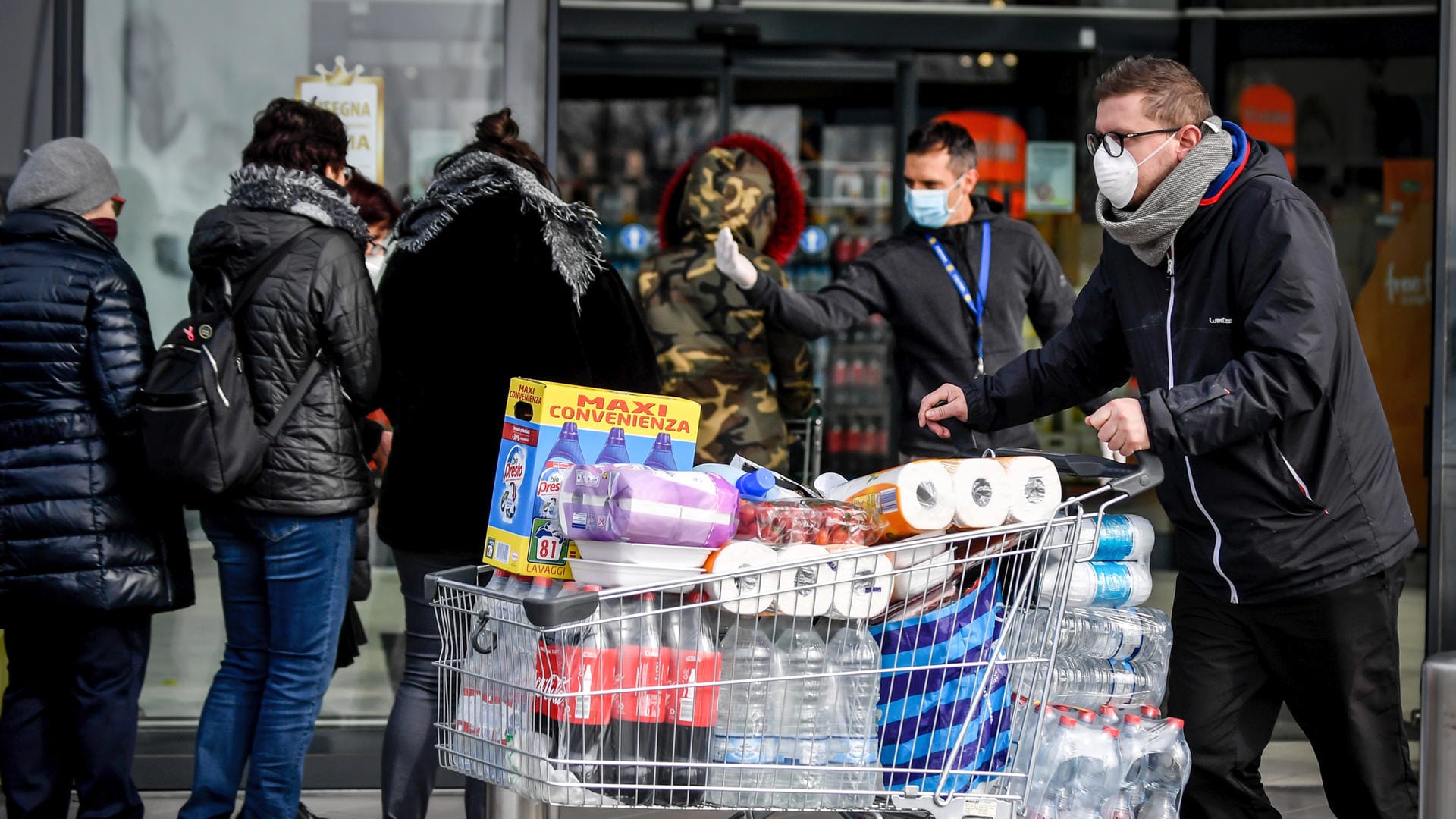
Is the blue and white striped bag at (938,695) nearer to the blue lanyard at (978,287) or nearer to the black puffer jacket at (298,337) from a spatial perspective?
the black puffer jacket at (298,337)

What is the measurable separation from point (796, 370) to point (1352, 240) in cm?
589

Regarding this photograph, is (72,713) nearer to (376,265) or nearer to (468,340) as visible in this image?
(468,340)

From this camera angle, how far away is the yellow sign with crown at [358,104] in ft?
16.4


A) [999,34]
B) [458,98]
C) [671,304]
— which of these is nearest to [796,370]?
[671,304]

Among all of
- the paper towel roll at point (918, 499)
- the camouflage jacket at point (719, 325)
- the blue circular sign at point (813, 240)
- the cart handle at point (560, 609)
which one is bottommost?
the cart handle at point (560, 609)

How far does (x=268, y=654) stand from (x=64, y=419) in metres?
0.80

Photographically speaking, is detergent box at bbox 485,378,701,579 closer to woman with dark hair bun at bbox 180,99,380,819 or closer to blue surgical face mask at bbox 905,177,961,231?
woman with dark hair bun at bbox 180,99,380,819

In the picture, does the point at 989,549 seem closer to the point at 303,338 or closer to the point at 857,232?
the point at 303,338

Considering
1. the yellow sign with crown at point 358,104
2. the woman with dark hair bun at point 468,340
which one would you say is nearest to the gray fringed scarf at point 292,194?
the woman with dark hair bun at point 468,340

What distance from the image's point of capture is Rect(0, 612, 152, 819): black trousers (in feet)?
12.5

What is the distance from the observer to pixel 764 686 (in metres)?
2.52

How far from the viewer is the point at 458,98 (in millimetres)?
5016

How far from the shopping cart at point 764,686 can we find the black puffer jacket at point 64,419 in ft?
5.04

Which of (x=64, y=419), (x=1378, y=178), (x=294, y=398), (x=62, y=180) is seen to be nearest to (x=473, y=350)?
(x=294, y=398)
